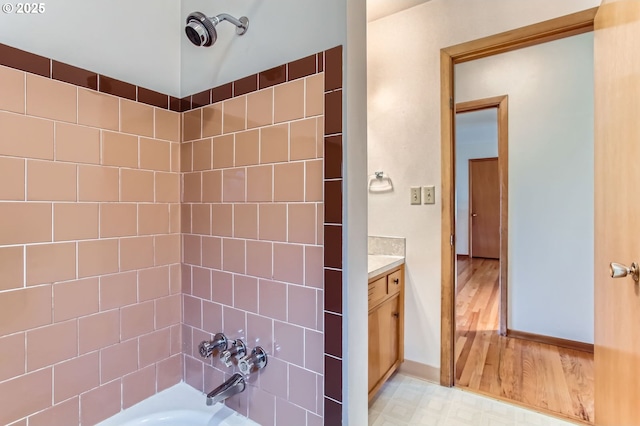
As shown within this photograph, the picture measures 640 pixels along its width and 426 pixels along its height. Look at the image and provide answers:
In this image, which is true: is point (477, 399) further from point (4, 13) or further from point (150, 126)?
point (4, 13)

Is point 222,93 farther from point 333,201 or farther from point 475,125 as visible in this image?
point 475,125

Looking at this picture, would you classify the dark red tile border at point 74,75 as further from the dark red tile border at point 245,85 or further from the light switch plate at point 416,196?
the light switch plate at point 416,196

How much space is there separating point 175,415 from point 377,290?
1.06 metres

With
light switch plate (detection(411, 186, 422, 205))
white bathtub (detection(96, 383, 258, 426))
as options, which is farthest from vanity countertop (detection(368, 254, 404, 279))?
white bathtub (detection(96, 383, 258, 426))

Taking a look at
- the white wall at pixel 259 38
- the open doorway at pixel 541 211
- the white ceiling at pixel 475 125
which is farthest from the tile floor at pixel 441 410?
the white ceiling at pixel 475 125

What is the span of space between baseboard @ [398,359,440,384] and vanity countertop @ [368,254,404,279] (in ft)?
2.22

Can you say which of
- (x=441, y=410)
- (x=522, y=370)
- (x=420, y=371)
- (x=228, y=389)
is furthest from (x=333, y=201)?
(x=522, y=370)

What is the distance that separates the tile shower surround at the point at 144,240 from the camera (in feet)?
2.77

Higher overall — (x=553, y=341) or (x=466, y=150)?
(x=466, y=150)

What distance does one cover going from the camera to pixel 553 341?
8.08 ft

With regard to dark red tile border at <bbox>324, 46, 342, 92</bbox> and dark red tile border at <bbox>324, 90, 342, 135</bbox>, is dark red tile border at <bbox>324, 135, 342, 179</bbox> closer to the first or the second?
→ dark red tile border at <bbox>324, 90, 342, 135</bbox>

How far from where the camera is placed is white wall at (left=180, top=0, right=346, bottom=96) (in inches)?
34.6

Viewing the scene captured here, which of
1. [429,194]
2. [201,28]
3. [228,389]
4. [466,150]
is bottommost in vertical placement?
[228,389]

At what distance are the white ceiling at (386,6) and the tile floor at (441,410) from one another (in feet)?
8.10
